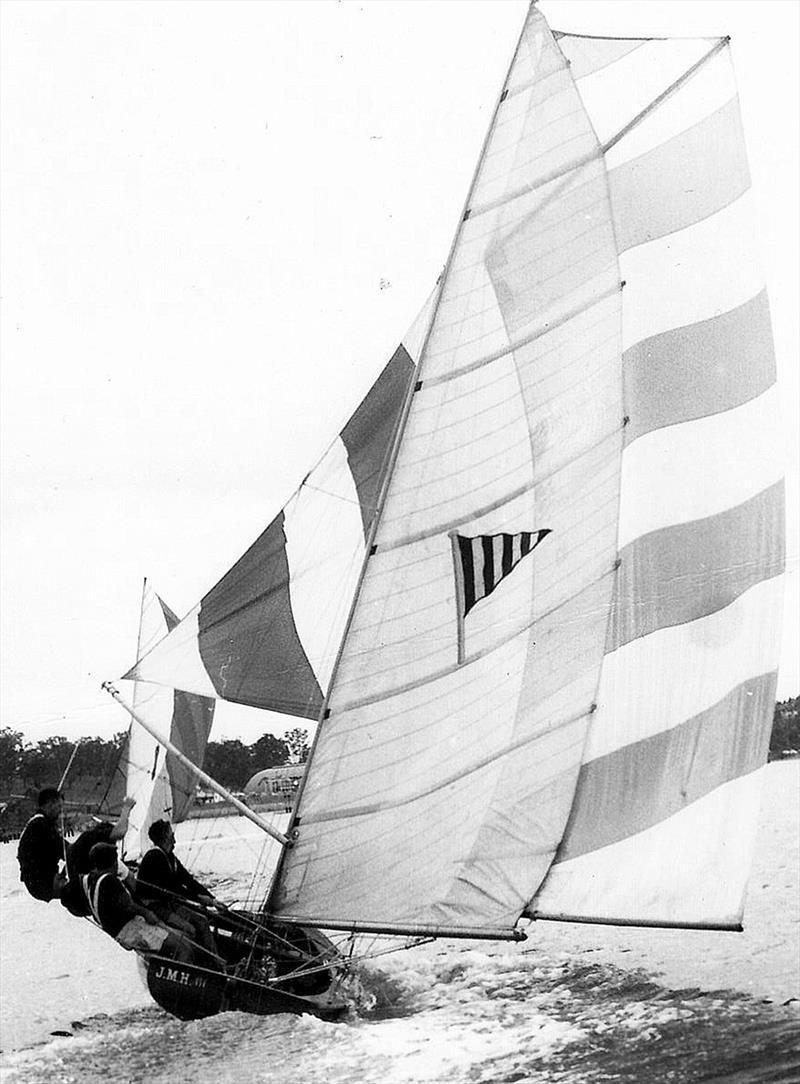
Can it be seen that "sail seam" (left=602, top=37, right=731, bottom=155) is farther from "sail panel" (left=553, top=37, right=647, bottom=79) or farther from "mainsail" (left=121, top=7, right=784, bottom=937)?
"sail panel" (left=553, top=37, right=647, bottom=79)

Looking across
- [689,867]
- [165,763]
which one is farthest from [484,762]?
[165,763]

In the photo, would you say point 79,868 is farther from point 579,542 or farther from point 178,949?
point 579,542

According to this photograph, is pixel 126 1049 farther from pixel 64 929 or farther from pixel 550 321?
pixel 64 929

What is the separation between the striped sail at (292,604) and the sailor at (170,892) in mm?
1475

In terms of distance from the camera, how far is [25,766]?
27156mm

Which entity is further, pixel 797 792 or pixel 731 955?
pixel 797 792

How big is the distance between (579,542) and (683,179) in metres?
2.62

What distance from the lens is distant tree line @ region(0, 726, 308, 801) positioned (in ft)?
67.0

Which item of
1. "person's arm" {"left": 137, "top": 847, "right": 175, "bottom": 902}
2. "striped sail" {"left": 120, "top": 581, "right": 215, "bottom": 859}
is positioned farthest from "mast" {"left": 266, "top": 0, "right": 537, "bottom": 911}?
"striped sail" {"left": 120, "top": 581, "right": 215, "bottom": 859}

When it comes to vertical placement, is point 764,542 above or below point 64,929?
above

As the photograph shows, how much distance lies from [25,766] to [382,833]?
20.4 m

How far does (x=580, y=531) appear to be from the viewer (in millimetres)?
8672

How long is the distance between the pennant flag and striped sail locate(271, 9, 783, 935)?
0.24ft

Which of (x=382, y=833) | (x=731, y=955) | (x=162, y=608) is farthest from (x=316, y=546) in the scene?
(x=162, y=608)
